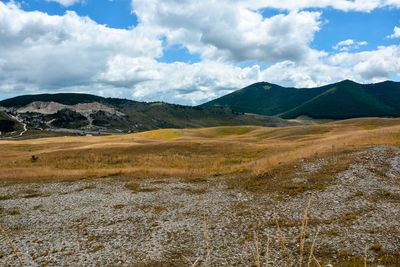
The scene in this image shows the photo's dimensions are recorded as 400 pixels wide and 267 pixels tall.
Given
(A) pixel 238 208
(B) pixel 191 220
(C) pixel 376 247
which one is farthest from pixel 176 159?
(C) pixel 376 247

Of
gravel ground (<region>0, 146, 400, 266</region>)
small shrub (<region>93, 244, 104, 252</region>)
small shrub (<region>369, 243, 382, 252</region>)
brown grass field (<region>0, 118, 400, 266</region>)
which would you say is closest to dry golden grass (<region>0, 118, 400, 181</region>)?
brown grass field (<region>0, 118, 400, 266</region>)

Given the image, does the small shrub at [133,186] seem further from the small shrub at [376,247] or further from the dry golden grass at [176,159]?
the small shrub at [376,247]

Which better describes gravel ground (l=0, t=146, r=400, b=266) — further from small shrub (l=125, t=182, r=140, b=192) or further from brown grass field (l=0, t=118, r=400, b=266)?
small shrub (l=125, t=182, r=140, b=192)

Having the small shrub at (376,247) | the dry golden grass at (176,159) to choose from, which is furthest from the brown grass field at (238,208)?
the dry golden grass at (176,159)

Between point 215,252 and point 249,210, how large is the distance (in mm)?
7481

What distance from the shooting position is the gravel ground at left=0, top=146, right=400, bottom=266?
14.6m

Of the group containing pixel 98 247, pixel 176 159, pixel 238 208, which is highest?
pixel 176 159

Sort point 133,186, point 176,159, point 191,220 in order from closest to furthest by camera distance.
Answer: point 191,220
point 133,186
point 176,159

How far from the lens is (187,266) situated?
13.3 m

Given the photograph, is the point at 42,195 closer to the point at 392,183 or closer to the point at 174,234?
the point at 174,234

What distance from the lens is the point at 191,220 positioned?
1992 centimetres

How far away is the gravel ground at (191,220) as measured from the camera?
47.9 feet

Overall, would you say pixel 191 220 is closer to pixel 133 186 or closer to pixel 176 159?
pixel 133 186

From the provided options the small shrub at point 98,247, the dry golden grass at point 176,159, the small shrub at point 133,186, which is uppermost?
the dry golden grass at point 176,159
